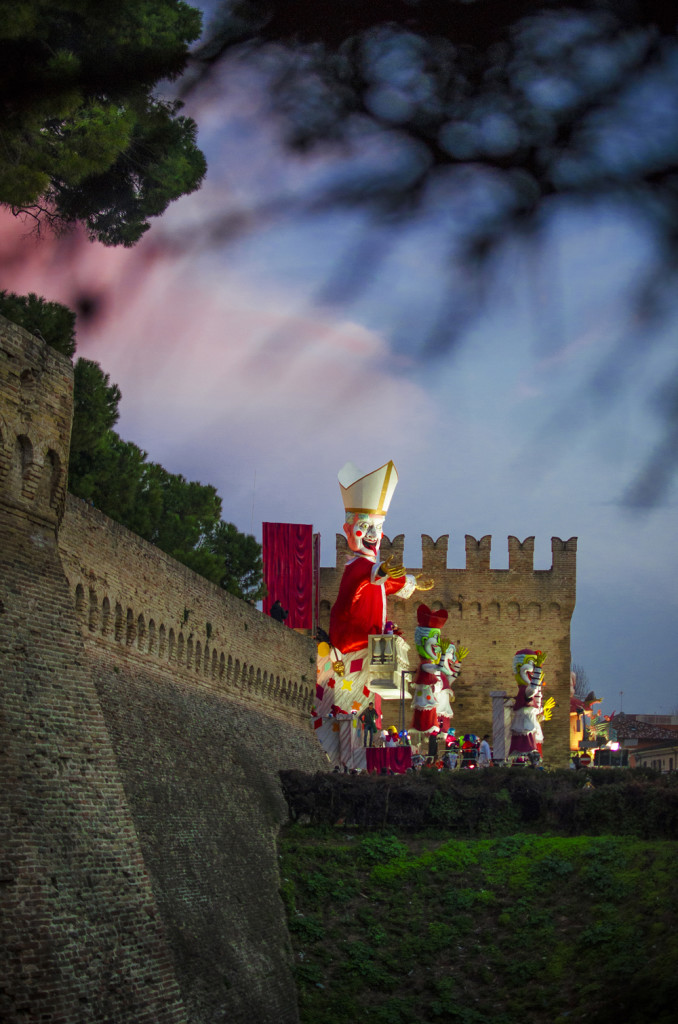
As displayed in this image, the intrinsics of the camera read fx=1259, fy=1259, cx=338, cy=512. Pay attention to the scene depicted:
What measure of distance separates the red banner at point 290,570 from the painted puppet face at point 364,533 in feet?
26.2

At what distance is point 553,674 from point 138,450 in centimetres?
1938

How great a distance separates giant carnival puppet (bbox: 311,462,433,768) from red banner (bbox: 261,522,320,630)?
7.18 m

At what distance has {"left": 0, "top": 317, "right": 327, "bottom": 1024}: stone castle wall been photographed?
10.8 m

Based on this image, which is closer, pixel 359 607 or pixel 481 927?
pixel 481 927

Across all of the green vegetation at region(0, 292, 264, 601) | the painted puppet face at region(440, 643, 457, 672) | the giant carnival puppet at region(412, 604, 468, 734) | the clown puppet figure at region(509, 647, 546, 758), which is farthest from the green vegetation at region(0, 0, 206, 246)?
the clown puppet figure at region(509, 647, 546, 758)

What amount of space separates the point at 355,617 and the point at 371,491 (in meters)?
3.74

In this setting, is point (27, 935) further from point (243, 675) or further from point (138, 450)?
point (138, 450)

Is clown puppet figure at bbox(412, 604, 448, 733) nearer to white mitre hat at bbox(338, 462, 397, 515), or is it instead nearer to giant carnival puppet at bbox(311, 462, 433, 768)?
giant carnival puppet at bbox(311, 462, 433, 768)

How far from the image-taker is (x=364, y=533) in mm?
34625

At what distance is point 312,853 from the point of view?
21281 mm

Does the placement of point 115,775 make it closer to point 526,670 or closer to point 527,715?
point 527,715

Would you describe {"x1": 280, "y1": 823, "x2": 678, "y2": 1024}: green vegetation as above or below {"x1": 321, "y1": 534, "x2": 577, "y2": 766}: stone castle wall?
below

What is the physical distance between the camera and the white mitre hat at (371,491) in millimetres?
35031

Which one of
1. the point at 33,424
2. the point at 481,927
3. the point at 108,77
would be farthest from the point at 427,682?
the point at 108,77
